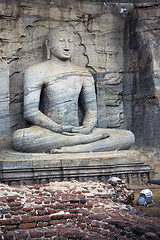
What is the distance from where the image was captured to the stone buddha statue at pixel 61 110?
805cm

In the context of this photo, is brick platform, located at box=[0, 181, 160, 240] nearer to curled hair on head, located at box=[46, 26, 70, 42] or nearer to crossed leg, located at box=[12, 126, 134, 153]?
crossed leg, located at box=[12, 126, 134, 153]

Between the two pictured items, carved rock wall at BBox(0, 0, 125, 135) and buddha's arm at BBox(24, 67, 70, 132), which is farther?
carved rock wall at BBox(0, 0, 125, 135)

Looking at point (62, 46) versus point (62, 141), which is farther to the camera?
point (62, 46)

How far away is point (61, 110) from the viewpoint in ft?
29.0

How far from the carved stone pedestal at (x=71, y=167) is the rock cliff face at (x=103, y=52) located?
1282 millimetres

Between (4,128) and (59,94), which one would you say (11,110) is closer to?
(4,128)

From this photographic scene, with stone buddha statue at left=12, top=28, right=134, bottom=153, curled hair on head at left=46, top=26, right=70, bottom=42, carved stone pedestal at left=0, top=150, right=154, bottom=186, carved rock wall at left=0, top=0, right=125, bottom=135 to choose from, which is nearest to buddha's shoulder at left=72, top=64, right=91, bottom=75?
stone buddha statue at left=12, top=28, right=134, bottom=153

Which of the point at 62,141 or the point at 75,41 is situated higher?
the point at 75,41

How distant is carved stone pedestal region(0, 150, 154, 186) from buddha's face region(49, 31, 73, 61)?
8.15 ft

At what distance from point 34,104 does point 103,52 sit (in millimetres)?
2585

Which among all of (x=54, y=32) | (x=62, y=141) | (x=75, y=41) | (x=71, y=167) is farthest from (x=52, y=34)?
(x=71, y=167)

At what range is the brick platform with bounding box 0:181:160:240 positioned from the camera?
4.39 meters

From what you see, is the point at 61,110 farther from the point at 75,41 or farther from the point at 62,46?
the point at 75,41

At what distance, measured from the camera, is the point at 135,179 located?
26.7ft
